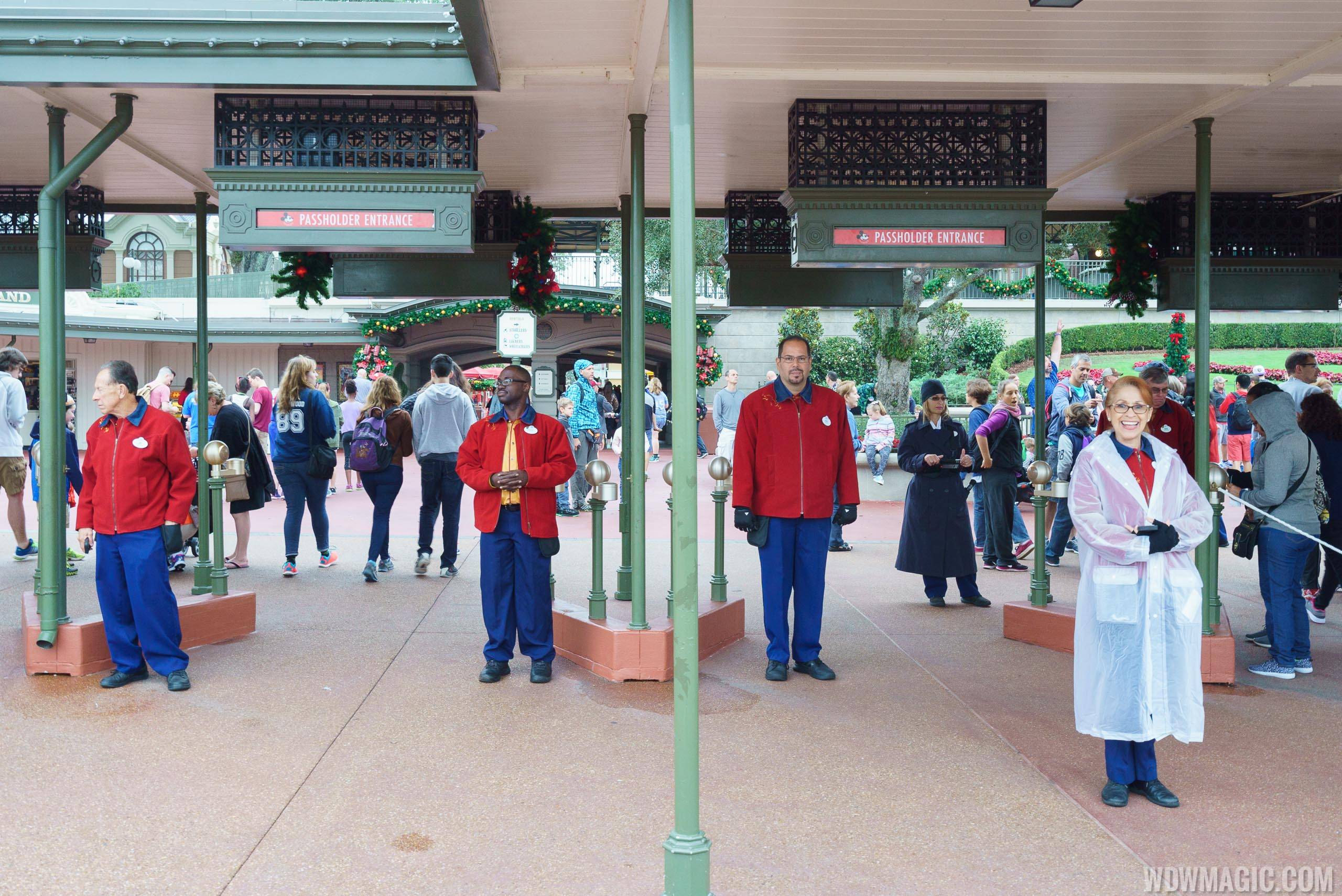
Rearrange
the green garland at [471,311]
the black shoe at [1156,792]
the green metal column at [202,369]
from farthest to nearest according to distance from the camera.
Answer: the green garland at [471,311]
the green metal column at [202,369]
the black shoe at [1156,792]

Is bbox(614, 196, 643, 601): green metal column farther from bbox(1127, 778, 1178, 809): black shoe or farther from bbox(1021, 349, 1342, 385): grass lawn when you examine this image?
bbox(1021, 349, 1342, 385): grass lawn

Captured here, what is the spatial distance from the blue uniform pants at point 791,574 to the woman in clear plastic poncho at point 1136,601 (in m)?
1.95

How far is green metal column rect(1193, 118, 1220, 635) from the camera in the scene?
620 centimetres

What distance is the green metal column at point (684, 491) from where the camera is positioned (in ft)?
10.8

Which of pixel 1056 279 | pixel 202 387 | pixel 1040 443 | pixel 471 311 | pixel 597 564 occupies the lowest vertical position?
pixel 597 564

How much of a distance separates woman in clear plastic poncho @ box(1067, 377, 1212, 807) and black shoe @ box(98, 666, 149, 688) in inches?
184

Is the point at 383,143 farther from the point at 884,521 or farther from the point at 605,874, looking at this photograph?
the point at 884,521

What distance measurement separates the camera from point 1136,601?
164 inches

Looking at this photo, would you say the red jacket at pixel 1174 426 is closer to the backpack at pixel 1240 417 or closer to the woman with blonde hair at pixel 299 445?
the woman with blonde hair at pixel 299 445

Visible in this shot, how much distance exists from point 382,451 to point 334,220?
3.46 m

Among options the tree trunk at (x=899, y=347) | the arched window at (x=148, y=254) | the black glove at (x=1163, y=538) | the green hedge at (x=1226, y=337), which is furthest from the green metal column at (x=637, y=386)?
the arched window at (x=148, y=254)

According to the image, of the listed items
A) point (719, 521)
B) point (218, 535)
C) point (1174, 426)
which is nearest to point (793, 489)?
point (719, 521)

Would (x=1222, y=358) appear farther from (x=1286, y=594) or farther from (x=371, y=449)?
(x=371, y=449)

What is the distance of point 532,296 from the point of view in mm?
8531
